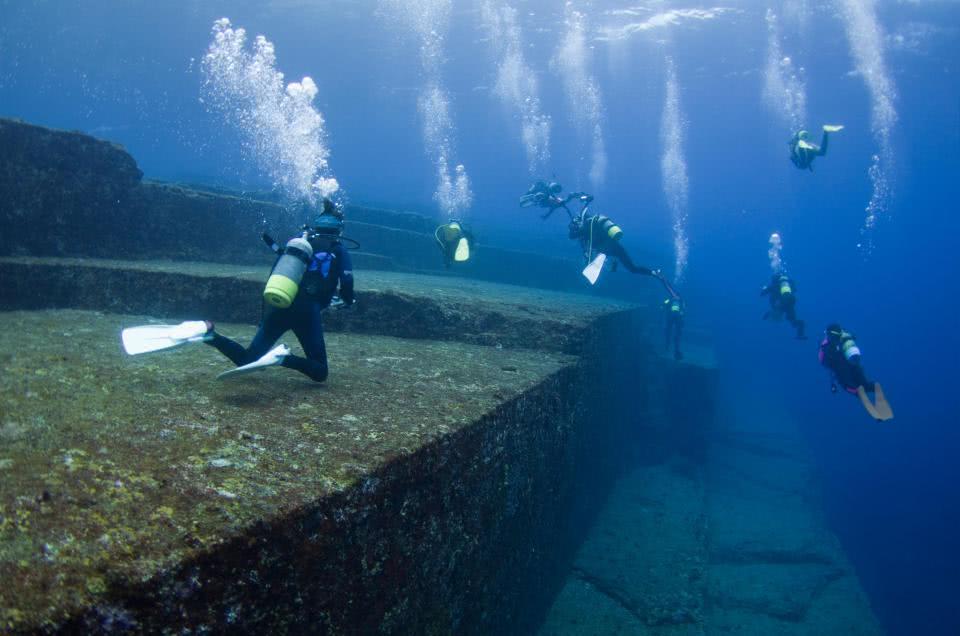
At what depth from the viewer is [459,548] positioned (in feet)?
10.1

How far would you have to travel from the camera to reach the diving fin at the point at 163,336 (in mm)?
3053

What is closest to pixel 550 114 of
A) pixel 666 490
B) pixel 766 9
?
pixel 766 9

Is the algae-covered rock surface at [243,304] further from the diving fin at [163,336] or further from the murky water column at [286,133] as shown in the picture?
the murky water column at [286,133]

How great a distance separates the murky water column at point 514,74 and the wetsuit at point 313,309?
30007 millimetres

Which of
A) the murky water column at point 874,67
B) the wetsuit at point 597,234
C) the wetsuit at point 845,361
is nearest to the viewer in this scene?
the wetsuit at point 845,361

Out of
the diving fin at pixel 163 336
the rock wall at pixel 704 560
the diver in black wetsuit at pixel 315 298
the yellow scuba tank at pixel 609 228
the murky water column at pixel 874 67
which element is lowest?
the rock wall at pixel 704 560

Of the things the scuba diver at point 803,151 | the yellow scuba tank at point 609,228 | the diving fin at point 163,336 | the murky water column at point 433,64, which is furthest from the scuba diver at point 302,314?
the murky water column at point 433,64

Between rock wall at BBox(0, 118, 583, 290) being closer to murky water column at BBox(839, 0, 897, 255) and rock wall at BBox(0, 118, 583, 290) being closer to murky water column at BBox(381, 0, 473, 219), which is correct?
murky water column at BBox(381, 0, 473, 219)

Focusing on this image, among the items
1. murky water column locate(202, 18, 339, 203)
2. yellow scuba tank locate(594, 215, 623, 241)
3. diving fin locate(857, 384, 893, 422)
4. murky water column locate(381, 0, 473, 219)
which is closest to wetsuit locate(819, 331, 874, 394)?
diving fin locate(857, 384, 893, 422)

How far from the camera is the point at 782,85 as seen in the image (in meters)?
33.6

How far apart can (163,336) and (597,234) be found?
689 centimetres

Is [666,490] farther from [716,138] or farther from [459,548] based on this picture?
[716,138]

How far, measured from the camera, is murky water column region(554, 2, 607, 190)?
29.9 meters

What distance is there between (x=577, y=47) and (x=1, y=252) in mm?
34562
